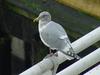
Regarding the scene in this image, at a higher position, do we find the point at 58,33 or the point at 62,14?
the point at 58,33

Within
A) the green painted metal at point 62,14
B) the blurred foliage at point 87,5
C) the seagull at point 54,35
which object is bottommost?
the green painted metal at point 62,14

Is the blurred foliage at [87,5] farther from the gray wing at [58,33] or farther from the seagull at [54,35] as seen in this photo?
the gray wing at [58,33]

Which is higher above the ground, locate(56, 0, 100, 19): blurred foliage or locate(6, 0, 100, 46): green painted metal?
locate(56, 0, 100, 19): blurred foliage

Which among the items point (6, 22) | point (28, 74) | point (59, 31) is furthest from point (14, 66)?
point (28, 74)

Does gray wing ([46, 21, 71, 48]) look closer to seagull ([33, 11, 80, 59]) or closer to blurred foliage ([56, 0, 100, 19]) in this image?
seagull ([33, 11, 80, 59])

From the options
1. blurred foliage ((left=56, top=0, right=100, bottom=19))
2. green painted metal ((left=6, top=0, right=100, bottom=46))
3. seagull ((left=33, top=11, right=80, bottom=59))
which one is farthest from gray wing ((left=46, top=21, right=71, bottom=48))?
blurred foliage ((left=56, top=0, right=100, bottom=19))

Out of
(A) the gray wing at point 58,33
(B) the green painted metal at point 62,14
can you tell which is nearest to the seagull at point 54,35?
(A) the gray wing at point 58,33

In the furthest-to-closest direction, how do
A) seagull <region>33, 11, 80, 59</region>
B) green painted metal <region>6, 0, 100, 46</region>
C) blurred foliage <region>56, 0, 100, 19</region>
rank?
blurred foliage <region>56, 0, 100, 19</region>, green painted metal <region>6, 0, 100, 46</region>, seagull <region>33, 11, 80, 59</region>

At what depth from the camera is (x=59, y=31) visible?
3.72 meters

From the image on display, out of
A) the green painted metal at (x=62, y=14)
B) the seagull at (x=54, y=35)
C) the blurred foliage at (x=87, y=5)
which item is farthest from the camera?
the blurred foliage at (x=87, y=5)

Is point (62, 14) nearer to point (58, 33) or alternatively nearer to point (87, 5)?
point (87, 5)

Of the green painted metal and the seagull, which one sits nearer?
the seagull

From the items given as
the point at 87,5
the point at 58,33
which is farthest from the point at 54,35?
the point at 87,5

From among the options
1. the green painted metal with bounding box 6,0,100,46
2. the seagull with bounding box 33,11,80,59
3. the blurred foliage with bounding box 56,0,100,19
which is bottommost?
the green painted metal with bounding box 6,0,100,46
